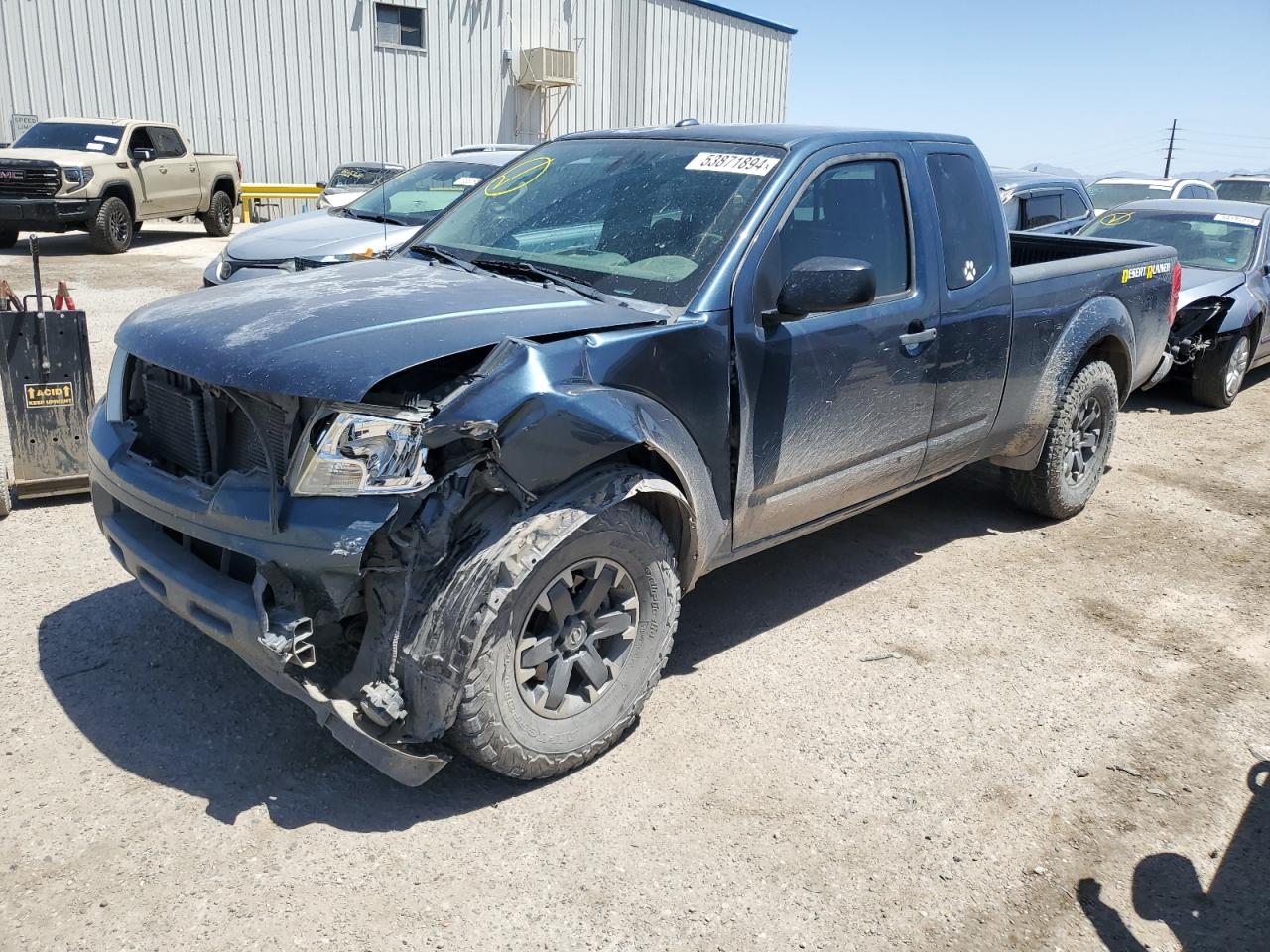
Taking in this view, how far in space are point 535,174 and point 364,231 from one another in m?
4.50

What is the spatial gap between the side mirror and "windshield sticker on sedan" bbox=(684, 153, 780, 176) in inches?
19.2

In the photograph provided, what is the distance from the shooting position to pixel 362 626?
9.71ft

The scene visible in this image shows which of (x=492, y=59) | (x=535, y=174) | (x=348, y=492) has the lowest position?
(x=348, y=492)

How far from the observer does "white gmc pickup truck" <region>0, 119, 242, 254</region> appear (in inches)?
570

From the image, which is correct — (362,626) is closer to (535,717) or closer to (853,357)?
(535,717)

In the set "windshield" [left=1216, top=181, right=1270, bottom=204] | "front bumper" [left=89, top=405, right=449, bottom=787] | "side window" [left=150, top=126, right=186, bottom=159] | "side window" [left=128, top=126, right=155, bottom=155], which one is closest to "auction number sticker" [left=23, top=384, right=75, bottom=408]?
"front bumper" [left=89, top=405, right=449, bottom=787]

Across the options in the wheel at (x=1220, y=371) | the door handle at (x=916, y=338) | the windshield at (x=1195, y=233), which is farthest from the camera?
the windshield at (x=1195, y=233)

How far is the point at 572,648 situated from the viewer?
3145 millimetres

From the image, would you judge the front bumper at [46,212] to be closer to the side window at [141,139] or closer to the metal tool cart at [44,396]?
the side window at [141,139]

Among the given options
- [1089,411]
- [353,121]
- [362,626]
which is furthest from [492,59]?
[362,626]

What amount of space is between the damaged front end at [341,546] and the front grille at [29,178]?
45.8 ft

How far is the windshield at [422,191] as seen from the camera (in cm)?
921

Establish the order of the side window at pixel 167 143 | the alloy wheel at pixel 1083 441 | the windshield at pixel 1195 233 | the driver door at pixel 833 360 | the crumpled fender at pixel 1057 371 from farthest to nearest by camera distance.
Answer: the side window at pixel 167 143 → the windshield at pixel 1195 233 → the alloy wheel at pixel 1083 441 → the crumpled fender at pixel 1057 371 → the driver door at pixel 833 360

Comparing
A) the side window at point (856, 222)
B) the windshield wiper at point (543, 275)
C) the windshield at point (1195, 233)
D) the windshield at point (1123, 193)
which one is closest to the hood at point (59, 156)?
the windshield at point (1195, 233)
